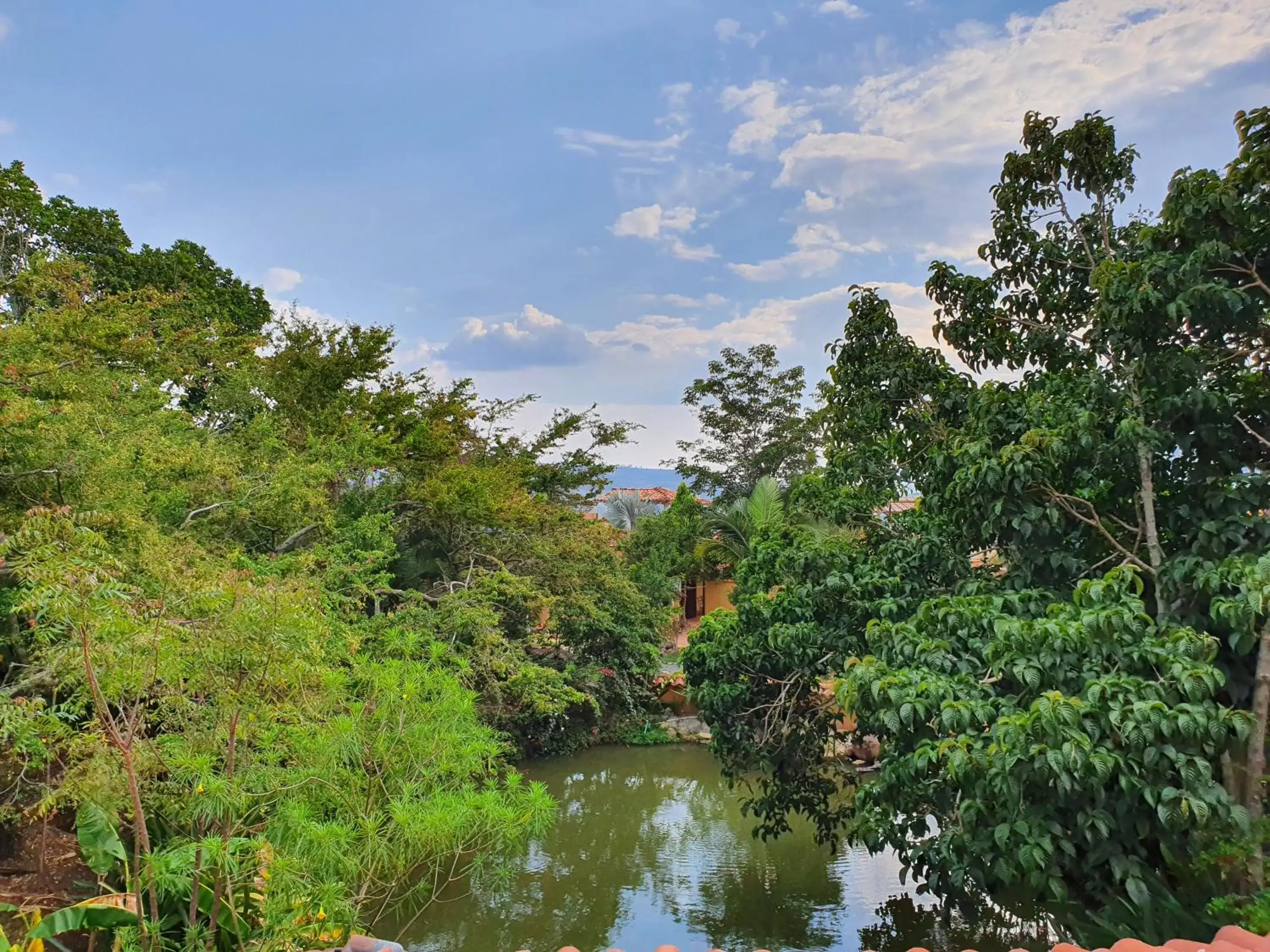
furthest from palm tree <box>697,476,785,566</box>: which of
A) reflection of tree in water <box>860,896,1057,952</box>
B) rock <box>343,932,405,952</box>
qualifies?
rock <box>343,932,405,952</box>

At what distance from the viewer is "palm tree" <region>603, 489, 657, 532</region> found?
51.4 ft

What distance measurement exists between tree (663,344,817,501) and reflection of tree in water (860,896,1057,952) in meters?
10.3

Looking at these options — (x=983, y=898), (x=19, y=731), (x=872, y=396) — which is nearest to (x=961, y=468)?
(x=872, y=396)

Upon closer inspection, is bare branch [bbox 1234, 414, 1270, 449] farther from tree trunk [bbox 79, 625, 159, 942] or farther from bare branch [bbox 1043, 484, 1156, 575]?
tree trunk [bbox 79, 625, 159, 942]

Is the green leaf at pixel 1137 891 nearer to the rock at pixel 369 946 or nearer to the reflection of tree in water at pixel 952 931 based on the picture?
the reflection of tree in water at pixel 952 931

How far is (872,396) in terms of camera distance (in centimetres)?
470

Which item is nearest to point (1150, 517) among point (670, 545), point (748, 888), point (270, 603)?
point (270, 603)

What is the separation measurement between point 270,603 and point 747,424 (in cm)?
1322

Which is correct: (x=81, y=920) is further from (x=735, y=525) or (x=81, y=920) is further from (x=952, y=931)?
(x=735, y=525)

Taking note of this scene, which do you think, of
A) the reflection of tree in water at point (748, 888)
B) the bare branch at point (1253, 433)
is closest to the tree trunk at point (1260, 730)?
the bare branch at point (1253, 433)

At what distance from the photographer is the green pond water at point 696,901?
491 centimetres

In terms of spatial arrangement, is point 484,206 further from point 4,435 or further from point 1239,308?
point 1239,308

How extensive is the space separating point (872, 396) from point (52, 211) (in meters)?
13.7

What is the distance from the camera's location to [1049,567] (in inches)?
153
